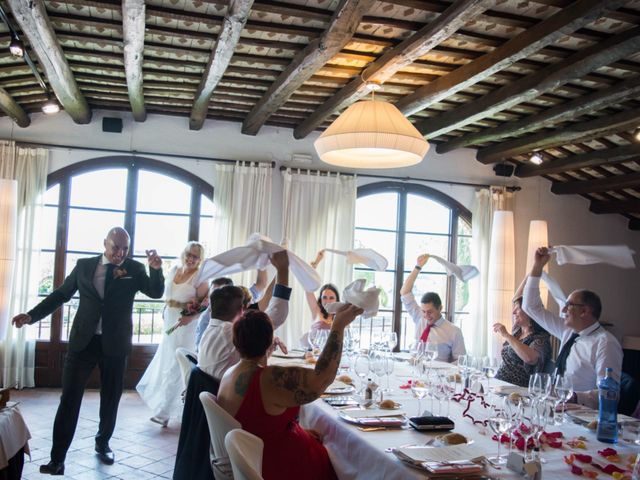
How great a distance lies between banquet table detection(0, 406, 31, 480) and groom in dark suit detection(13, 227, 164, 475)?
935mm

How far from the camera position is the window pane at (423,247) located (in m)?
7.74

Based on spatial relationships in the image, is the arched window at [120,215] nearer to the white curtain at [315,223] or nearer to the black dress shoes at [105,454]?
the white curtain at [315,223]

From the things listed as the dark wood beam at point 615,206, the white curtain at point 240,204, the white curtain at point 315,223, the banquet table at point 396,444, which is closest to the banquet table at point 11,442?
the banquet table at point 396,444

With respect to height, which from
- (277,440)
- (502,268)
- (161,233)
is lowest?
(277,440)

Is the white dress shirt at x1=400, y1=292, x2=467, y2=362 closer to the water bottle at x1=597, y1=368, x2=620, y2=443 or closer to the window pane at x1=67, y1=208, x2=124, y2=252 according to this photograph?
the water bottle at x1=597, y1=368, x2=620, y2=443

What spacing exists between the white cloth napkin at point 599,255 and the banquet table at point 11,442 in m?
3.49

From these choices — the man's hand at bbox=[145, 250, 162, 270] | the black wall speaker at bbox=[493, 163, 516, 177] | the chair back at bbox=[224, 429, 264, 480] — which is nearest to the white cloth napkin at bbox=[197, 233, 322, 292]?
the man's hand at bbox=[145, 250, 162, 270]

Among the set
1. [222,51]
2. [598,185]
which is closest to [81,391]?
[222,51]

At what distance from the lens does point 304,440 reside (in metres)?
2.59

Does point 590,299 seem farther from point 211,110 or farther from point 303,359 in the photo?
point 211,110

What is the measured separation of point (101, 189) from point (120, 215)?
0.35m

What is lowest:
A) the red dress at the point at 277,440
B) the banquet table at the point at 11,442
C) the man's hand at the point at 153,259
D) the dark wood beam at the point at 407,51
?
the banquet table at the point at 11,442

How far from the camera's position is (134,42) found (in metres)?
4.14

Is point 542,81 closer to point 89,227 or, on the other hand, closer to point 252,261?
point 252,261
